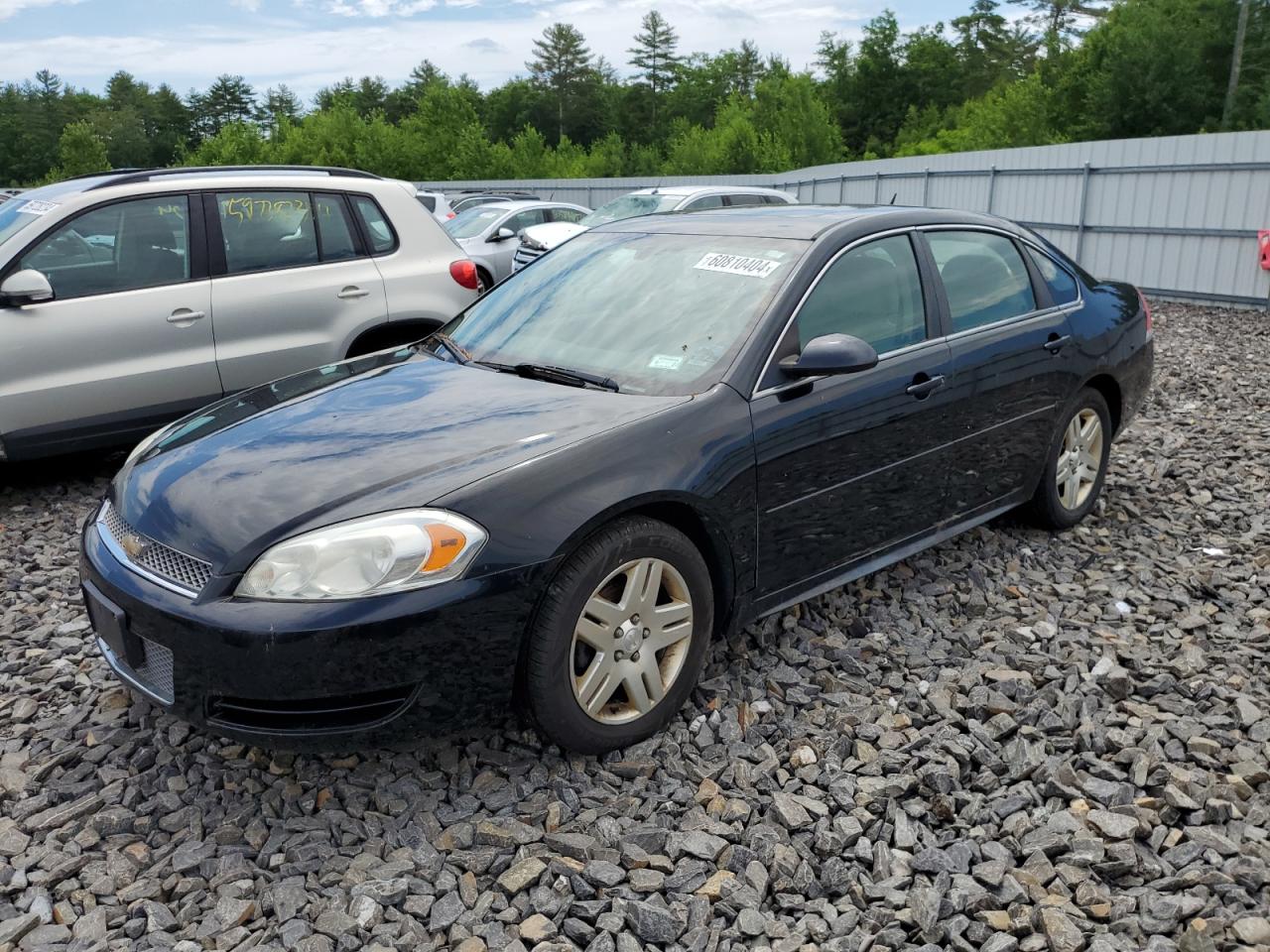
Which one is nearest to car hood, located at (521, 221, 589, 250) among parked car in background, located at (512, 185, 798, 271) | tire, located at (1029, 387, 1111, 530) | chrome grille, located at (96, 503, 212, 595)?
parked car in background, located at (512, 185, 798, 271)

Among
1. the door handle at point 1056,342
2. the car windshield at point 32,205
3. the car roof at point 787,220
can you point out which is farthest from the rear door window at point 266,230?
the door handle at point 1056,342

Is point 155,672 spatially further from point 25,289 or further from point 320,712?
point 25,289

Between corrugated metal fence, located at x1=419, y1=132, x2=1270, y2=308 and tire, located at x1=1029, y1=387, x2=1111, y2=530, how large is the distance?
7.42 m

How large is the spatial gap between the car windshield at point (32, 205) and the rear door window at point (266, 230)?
0.76 metres

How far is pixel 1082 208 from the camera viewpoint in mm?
15719

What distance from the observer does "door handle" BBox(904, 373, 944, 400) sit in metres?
3.98

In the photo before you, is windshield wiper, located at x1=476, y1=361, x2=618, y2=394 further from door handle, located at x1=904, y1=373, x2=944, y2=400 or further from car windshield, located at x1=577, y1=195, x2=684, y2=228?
car windshield, located at x1=577, y1=195, x2=684, y2=228

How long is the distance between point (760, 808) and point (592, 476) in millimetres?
1058

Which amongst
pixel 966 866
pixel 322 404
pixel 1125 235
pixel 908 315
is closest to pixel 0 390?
pixel 322 404

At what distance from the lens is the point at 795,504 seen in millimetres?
3602

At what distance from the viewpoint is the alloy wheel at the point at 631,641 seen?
10.1 feet

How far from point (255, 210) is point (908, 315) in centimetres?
400

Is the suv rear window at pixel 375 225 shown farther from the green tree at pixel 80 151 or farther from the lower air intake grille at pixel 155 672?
the green tree at pixel 80 151

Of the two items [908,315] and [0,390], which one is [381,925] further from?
[0,390]
